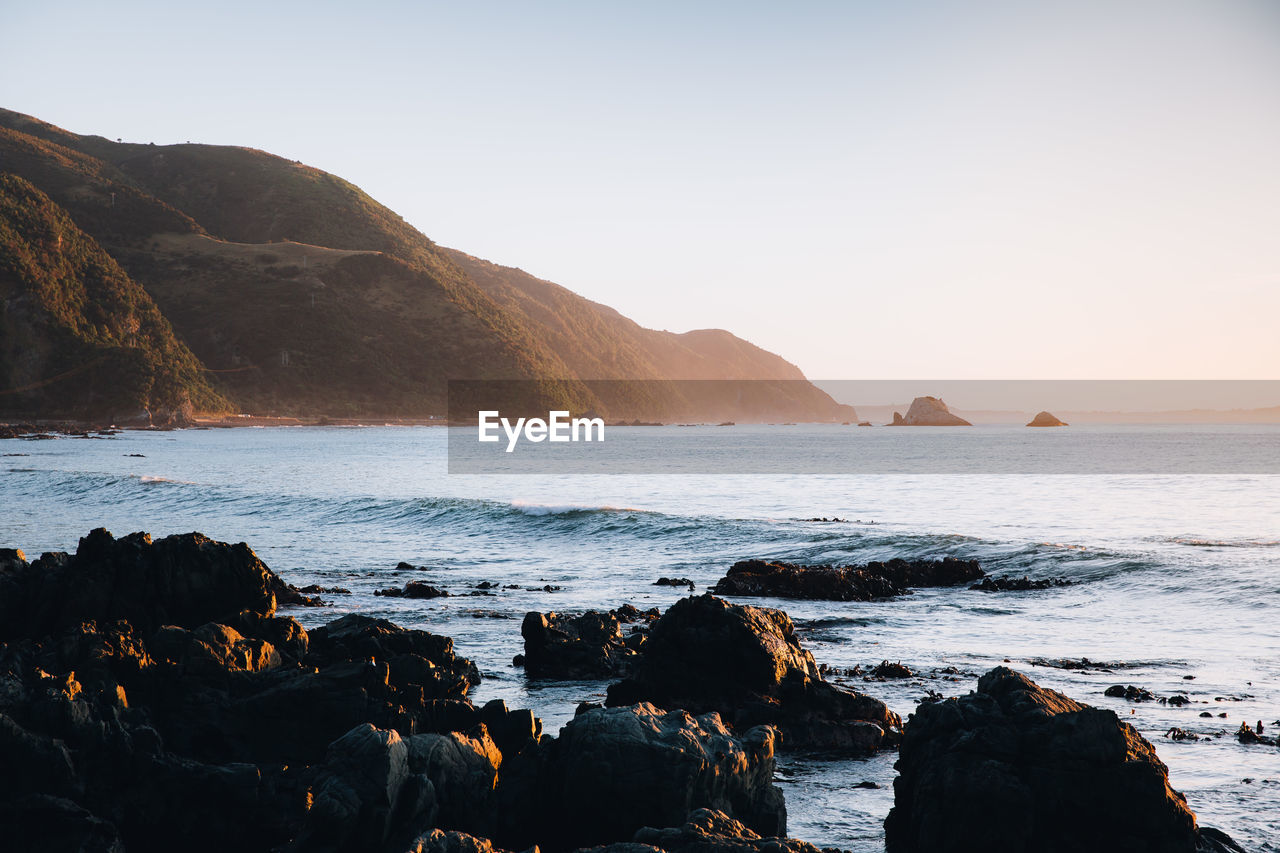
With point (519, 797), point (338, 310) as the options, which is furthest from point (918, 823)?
point (338, 310)

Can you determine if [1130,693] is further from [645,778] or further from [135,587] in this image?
[135,587]

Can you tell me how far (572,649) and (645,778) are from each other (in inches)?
227

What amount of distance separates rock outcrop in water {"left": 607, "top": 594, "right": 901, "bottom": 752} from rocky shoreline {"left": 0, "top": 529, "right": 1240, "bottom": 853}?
0.04 metres

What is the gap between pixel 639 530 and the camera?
99.3ft

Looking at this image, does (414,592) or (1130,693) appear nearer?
(1130,693)

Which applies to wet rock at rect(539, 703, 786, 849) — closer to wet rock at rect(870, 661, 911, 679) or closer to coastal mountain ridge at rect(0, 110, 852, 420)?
wet rock at rect(870, 661, 911, 679)

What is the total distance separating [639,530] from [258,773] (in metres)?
23.4

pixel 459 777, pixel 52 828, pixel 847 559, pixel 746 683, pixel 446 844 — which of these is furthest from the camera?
pixel 847 559

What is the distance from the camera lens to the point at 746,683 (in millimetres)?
9742

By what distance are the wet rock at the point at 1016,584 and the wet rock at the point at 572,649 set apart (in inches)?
394

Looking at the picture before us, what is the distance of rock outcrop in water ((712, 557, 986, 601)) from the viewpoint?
61.6 feet

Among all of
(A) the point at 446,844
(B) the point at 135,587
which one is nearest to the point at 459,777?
(A) the point at 446,844

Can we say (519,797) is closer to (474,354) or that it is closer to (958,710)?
(958,710)

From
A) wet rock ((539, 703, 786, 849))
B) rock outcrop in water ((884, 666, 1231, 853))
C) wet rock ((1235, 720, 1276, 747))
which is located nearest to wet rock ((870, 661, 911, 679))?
wet rock ((1235, 720, 1276, 747))
